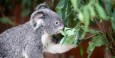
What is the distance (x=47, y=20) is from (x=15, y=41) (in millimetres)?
428

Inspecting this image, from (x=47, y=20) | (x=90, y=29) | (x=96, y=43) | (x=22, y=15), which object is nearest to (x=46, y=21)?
(x=47, y=20)

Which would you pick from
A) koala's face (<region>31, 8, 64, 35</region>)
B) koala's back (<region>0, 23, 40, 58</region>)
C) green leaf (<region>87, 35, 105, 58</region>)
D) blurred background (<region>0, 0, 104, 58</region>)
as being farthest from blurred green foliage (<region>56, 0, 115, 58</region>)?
blurred background (<region>0, 0, 104, 58</region>)

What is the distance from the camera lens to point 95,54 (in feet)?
20.7

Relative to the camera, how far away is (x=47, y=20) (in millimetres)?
3875

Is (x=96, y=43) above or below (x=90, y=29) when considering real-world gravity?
below

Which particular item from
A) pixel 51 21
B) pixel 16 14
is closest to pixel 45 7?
pixel 51 21

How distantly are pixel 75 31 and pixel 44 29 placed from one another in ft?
2.00

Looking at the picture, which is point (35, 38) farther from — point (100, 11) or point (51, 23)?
point (100, 11)

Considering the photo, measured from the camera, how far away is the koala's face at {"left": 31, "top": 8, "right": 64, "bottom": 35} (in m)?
3.79

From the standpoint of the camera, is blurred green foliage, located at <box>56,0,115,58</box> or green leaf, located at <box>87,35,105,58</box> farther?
green leaf, located at <box>87,35,105,58</box>

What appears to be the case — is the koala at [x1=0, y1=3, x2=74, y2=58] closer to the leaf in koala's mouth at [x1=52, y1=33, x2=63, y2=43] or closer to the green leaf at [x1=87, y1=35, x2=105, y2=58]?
the leaf in koala's mouth at [x1=52, y1=33, x2=63, y2=43]

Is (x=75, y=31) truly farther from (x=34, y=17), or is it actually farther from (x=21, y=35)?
(x=21, y=35)

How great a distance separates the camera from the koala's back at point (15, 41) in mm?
4013

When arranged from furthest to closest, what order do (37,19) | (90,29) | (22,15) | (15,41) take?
(22,15) < (15,41) < (37,19) < (90,29)
